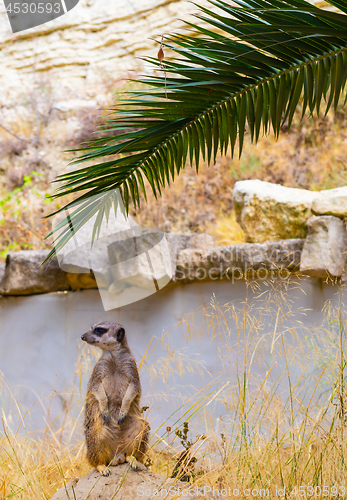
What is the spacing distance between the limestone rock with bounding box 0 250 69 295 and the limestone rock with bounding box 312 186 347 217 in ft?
7.35

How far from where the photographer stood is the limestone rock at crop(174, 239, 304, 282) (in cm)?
305

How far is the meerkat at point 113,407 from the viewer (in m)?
1.74

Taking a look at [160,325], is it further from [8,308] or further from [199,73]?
[199,73]

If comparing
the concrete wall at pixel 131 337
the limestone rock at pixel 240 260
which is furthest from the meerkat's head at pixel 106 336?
the concrete wall at pixel 131 337

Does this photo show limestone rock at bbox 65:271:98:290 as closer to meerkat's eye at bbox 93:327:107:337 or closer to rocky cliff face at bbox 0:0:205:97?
meerkat's eye at bbox 93:327:107:337

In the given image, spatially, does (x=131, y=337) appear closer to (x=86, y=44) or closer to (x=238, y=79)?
(x=238, y=79)

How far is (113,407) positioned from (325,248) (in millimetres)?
1960

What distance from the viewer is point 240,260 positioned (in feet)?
10.3

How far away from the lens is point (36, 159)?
284 inches

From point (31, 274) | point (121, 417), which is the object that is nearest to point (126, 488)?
point (121, 417)

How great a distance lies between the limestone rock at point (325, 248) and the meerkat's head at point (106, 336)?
5.39 ft

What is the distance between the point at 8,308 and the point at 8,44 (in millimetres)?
8014

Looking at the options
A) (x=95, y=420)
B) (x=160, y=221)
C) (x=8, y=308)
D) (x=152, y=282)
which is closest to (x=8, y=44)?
(x=160, y=221)

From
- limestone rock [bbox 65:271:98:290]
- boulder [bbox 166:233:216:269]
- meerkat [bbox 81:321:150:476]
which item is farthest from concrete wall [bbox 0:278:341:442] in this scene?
meerkat [bbox 81:321:150:476]
